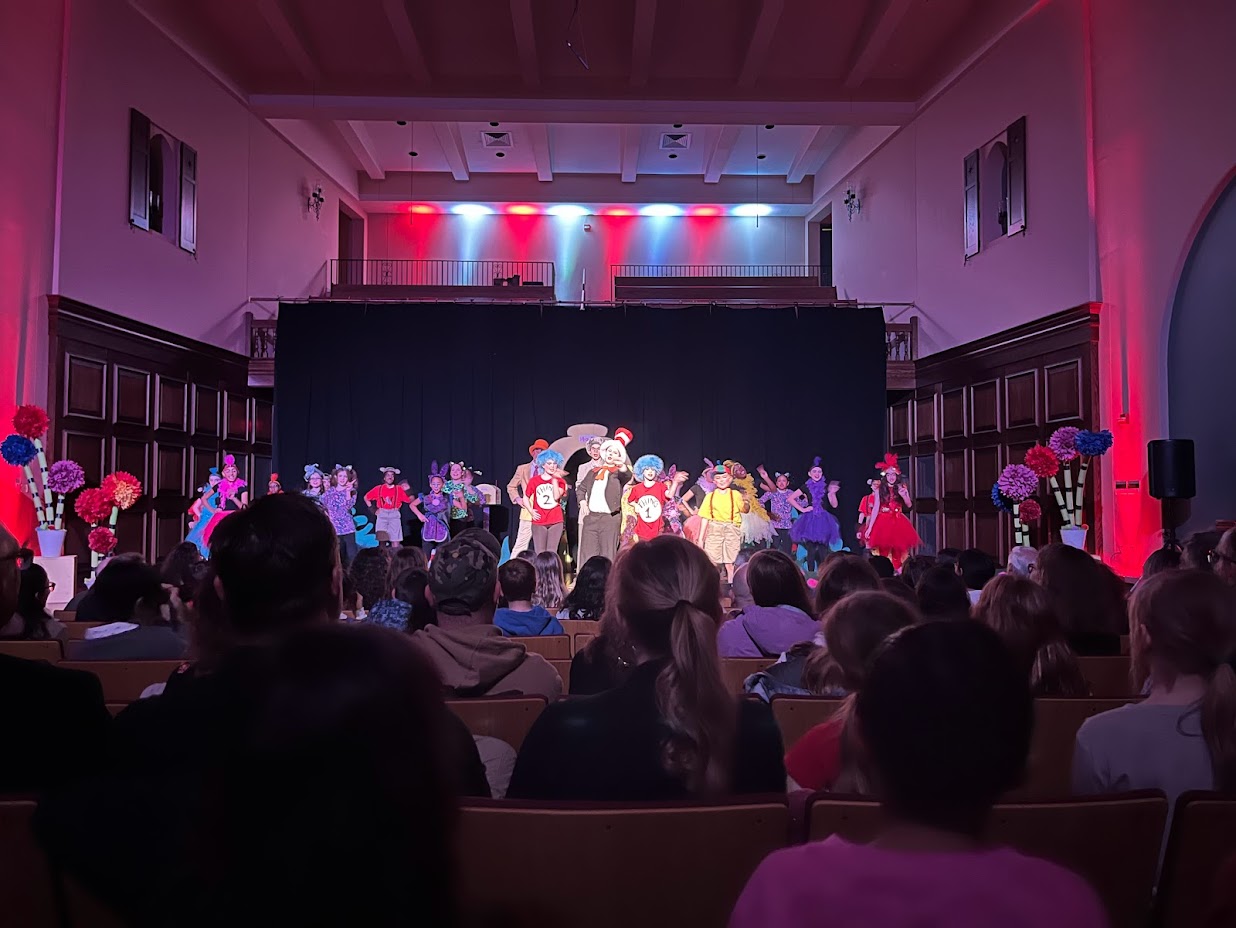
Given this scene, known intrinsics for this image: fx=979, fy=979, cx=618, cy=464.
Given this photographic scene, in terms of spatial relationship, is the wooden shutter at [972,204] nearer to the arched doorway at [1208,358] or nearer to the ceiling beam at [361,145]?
the arched doorway at [1208,358]

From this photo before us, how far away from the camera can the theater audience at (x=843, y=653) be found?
1.89 m

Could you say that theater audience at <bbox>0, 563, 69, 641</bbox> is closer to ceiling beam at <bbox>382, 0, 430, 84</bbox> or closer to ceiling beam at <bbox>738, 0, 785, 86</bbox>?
ceiling beam at <bbox>382, 0, 430, 84</bbox>

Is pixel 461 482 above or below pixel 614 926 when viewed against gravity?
above

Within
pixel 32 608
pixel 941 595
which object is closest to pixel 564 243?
pixel 32 608

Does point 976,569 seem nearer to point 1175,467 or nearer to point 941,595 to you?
point 941,595

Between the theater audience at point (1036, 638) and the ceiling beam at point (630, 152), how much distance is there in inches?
564

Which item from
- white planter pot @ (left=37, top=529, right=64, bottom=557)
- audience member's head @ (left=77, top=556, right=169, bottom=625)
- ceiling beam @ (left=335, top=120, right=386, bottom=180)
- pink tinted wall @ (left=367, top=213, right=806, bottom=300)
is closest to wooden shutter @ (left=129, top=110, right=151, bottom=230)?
white planter pot @ (left=37, top=529, right=64, bottom=557)

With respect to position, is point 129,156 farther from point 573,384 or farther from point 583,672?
point 583,672

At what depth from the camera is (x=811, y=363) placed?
13.6 meters

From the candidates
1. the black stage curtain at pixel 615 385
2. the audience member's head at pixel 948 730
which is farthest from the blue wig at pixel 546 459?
the audience member's head at pixel 948 730

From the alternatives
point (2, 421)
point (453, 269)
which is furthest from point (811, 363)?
point (2, 421)

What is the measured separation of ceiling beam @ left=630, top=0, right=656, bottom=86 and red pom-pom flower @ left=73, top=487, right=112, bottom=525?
8.02m

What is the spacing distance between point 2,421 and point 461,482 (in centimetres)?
484

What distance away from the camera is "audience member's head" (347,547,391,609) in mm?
4582
